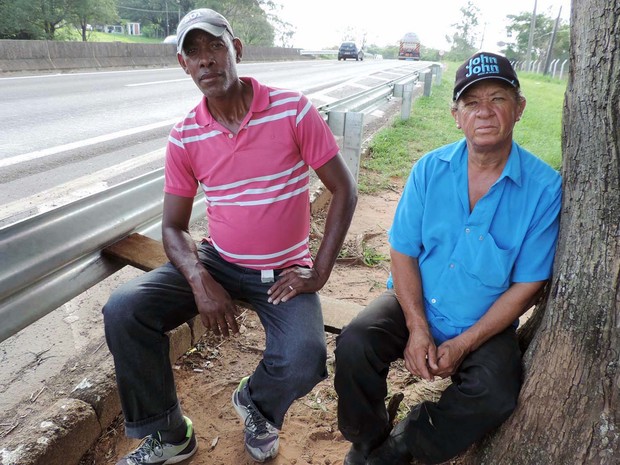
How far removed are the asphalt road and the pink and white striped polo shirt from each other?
975 mm

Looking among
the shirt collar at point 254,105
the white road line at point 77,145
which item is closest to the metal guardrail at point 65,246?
the shirt collar at point 254,105

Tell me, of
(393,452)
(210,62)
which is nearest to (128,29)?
(210,62)

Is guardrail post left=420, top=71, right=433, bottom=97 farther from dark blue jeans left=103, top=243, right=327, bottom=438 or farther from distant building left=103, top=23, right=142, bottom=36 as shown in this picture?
distant building left=103, top=23, right=142, bottom=36

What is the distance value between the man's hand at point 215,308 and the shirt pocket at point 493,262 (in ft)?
3.27

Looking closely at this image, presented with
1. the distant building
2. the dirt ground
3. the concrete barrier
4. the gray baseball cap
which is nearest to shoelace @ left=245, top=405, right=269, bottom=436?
the dirt ground

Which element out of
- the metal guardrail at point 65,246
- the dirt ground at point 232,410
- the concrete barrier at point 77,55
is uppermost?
the concrete barrier at point 77,55

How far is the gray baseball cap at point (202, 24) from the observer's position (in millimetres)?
→ 2096

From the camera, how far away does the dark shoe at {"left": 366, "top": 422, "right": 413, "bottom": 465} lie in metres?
1.86

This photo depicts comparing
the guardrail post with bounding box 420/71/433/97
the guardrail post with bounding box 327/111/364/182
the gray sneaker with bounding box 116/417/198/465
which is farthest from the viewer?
the guardrail post with bounding box 420/71/433/97

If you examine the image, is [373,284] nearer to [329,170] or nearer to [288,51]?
[329,170]

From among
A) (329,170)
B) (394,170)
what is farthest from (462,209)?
(394,170)

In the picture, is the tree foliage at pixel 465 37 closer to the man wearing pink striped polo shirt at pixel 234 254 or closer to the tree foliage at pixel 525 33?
the tree foliage at pixel 525 33

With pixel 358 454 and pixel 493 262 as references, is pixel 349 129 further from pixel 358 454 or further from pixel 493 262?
pixel 358 454

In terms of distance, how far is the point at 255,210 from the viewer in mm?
2145
